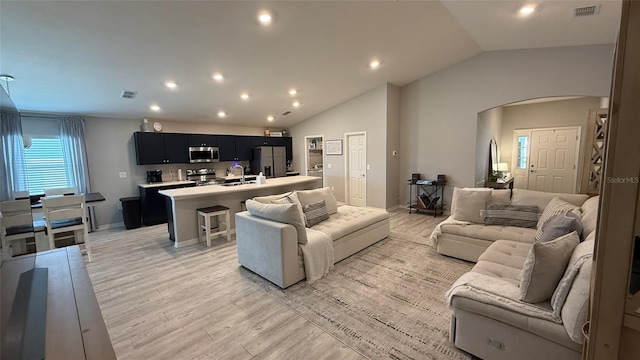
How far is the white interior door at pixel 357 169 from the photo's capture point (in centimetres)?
674

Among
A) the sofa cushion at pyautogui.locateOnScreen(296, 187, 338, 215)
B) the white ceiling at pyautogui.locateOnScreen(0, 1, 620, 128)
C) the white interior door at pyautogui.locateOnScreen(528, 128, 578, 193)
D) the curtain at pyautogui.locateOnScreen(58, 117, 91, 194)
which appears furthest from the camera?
the white interior door at pyautogui.locateOnScreen(528, 128, 578, 193)

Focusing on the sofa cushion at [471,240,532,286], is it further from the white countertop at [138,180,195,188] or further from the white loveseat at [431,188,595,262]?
the white countertop at [138,180,195,188]

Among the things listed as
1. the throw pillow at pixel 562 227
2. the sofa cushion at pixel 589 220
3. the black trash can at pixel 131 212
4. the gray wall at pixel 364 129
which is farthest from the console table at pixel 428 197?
the black trash can at pixel 131 212

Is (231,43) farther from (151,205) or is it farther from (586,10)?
(586,10)

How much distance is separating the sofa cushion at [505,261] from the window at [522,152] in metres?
5.84

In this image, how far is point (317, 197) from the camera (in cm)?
409

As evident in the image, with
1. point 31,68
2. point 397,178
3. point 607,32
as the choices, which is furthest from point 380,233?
point 31,68

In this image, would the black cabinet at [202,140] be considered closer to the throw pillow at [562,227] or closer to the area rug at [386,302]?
the area rug at [386,302]

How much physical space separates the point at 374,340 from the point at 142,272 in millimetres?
3020

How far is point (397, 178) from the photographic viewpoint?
6715 millimetres

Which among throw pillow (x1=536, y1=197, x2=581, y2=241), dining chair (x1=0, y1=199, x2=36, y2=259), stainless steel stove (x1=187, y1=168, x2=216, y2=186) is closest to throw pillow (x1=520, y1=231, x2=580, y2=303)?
throw pillow (x1=536, y1=197, x2=581, y2=241)

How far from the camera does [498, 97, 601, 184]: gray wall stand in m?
6.46

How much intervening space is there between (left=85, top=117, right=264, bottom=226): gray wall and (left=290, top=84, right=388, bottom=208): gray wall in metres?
4.38

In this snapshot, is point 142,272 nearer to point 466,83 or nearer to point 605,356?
point 605,356
